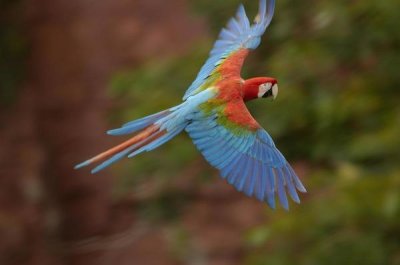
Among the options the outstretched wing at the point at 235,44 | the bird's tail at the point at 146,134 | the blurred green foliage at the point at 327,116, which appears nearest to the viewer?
the bird's tail at the point at 146,134

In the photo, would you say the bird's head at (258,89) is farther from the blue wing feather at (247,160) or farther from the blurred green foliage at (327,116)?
the blurred green foliage at (327,116)

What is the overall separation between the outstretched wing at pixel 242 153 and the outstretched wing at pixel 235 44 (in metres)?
0.09

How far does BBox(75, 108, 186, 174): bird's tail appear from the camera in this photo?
1516 mm

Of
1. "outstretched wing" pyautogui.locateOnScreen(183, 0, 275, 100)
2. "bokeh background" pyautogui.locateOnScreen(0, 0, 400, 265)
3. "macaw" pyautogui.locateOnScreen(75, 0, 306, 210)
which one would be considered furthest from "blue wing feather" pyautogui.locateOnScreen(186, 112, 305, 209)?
"bokeh background" pyautogui.locateOnScreen(0, 0, 400, 265)

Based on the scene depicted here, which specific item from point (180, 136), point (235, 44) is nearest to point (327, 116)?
point (180, 136)

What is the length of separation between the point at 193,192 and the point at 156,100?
1.44 meters

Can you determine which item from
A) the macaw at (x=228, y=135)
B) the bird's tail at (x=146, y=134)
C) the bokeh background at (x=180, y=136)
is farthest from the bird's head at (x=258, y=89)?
the bokeh background at (x=180, y=136)

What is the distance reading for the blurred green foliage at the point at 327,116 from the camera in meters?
3.11

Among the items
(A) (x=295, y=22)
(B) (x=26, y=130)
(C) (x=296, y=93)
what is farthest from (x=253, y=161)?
(B) (x=26, y=130)

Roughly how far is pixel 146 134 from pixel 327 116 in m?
1.67

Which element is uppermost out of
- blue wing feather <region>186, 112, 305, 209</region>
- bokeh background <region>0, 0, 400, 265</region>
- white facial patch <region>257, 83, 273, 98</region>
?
white facial patch <region>257, 83, 273, 98</region>

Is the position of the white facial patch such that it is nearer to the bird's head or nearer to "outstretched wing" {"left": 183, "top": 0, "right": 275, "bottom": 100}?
the bird's head

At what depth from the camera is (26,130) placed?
223 inches

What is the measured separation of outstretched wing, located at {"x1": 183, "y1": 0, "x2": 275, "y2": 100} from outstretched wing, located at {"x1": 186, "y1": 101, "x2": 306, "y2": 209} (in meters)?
0.09
